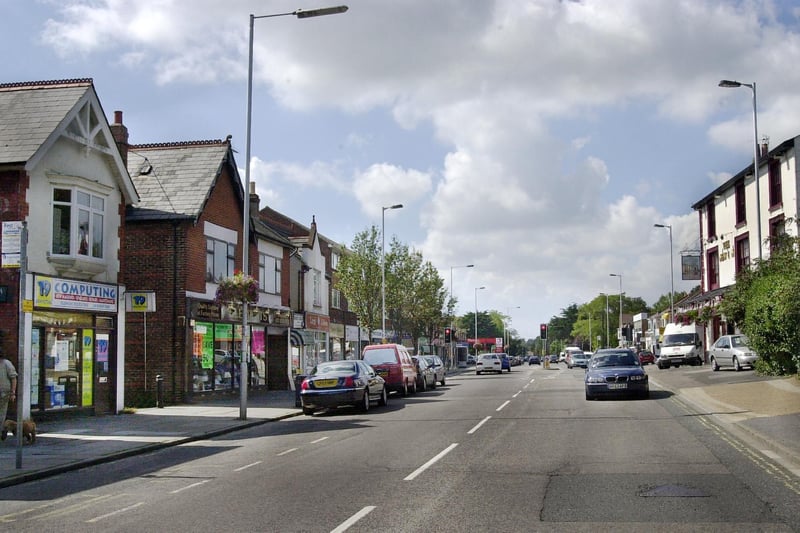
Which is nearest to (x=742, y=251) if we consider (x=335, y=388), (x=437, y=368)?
(x=437, y=368)

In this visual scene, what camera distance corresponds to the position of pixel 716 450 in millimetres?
12828

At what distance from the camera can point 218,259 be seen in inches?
1173

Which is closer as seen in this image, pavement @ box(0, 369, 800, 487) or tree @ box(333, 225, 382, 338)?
pavement @ box(0, 369, 800, 487)

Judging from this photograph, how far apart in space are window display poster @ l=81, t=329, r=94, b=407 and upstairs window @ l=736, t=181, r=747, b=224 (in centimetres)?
3494

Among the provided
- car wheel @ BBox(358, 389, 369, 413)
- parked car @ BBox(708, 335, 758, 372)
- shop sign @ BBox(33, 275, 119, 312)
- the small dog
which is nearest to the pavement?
the small dog

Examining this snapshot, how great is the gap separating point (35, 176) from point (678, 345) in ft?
120

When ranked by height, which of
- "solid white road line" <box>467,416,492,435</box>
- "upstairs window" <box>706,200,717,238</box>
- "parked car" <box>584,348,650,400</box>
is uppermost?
"upstairs window" <box>706,200,717,238</box>

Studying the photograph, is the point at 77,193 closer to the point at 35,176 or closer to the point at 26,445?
the point at 35,176

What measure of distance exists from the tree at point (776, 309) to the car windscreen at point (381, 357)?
12394 mm

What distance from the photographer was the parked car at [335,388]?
22406 mm

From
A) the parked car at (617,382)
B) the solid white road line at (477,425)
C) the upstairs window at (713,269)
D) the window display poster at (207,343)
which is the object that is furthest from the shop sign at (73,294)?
the upstairs window at (713,269)

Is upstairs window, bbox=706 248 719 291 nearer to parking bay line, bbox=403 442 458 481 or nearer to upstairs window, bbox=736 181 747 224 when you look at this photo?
upstairs window, bbox=736 181 747 224

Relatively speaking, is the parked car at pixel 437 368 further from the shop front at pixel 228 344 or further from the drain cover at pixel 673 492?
the drain cover at pixel 673 492

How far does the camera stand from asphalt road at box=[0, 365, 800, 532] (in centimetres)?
819
